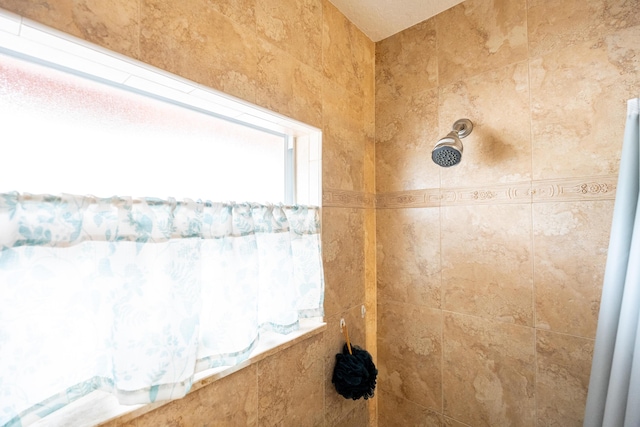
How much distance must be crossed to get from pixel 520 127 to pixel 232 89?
1240 mm

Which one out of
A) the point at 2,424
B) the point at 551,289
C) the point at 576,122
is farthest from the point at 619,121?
the point at 2,424

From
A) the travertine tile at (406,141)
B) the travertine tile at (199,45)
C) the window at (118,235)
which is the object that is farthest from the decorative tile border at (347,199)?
the travertine tile at (199,45)

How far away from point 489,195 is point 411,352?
93cm

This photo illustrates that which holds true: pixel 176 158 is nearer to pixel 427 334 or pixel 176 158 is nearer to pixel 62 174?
pixel 62 174

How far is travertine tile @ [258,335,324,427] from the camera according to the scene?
1108 millimetres

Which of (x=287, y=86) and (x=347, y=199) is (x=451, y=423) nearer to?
(x=347, y=199)

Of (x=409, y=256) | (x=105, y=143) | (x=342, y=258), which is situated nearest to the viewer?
(x=105, y=143)

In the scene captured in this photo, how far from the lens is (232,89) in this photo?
1.02 metres

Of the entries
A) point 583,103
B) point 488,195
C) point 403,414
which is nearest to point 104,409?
point 403,414

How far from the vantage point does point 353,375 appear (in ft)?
4.45

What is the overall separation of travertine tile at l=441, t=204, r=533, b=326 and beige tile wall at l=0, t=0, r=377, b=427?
1.47ft

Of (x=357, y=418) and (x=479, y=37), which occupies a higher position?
(x=479, y=37)

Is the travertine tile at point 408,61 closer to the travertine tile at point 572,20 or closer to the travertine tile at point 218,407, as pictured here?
the travertine tile at point 572,20

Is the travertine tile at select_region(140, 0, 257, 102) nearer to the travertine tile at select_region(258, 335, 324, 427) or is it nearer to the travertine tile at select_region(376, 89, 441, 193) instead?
the travertine tile at select_region(376, 89, 441, 193)
